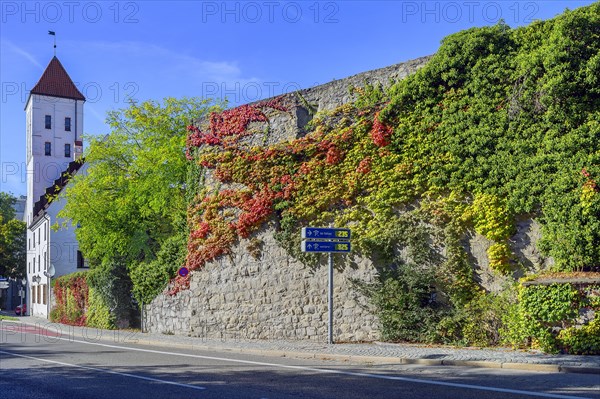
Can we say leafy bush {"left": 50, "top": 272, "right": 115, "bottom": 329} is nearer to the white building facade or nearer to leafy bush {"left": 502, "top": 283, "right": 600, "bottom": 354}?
leafy bush {"left": 502, "top": 283, "right": 600, "bottom": 354}

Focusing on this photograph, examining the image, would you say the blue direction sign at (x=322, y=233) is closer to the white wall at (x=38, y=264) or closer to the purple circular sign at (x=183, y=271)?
the purple circular sign at (x=183, y=271)

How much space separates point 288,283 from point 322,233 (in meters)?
3.19

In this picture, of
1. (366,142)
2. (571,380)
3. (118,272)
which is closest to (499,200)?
(366,142)

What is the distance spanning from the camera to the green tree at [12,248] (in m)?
65.7

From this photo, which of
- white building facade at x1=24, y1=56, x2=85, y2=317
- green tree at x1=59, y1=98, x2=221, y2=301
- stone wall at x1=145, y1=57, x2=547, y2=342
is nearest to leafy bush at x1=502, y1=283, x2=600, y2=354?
stone wall at x1=145, y1=57, x2=547, y2=342

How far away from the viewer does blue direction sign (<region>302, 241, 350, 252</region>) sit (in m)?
16.4

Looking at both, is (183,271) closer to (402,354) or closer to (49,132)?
(402,354)

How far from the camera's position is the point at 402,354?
13.8 meters

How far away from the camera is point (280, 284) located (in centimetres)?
1933

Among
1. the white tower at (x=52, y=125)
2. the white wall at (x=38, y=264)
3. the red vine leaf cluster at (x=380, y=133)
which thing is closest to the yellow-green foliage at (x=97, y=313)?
the red vine leaf cluster at (x=380, y=133)

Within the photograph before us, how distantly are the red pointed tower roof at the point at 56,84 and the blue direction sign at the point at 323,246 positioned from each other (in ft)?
199

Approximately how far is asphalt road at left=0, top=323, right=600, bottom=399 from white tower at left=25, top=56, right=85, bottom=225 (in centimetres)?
5612

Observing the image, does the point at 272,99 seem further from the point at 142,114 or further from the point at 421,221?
the point at 142,114

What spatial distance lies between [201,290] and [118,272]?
8.61 m
